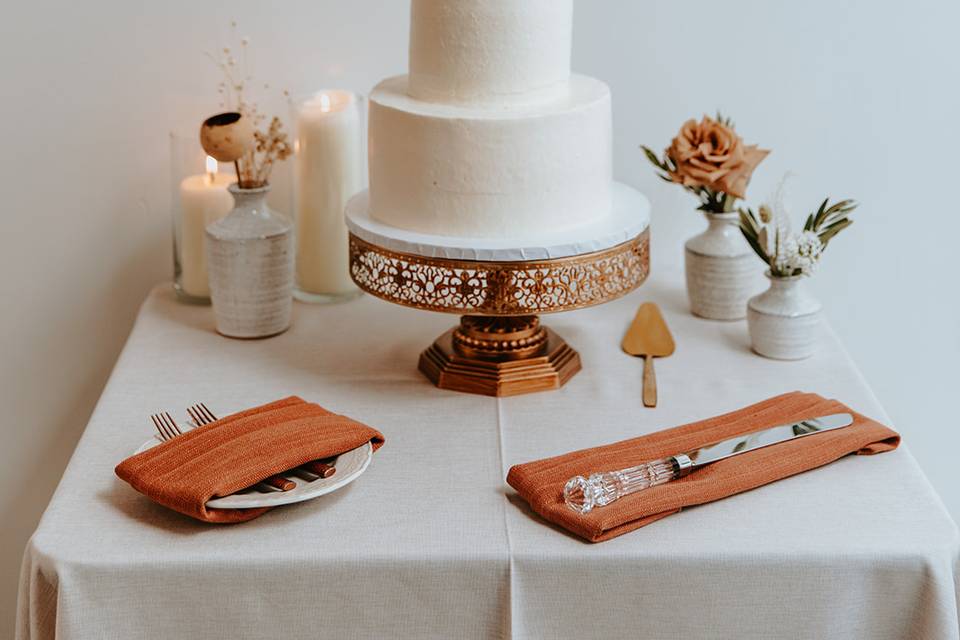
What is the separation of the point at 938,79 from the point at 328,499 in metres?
1.01

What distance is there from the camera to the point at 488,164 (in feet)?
3.41

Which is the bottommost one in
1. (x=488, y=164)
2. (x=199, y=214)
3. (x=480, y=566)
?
(x=480, y=566)

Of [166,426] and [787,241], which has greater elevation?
[787,241]

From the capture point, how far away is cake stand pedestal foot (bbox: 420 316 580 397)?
3.70ft

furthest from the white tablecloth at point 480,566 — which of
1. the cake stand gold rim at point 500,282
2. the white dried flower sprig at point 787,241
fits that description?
the white dried flower sprig at point 787,241

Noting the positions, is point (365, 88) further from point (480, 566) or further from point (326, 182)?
point (480, 566)

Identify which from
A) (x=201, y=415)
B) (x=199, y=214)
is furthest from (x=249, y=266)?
(x=201, y=415)

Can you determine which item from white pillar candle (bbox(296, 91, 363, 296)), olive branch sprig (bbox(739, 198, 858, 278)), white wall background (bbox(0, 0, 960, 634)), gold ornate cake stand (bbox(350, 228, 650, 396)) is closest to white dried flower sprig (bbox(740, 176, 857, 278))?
olive branch sprig (bbox(739, 198, 858, 278))

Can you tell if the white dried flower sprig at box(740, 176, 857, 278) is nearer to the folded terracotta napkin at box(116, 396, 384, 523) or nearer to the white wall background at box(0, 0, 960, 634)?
the white wall background at box(0, 0, 960, 634)

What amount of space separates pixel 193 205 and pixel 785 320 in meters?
0.70

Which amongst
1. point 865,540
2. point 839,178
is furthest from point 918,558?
point 839,178

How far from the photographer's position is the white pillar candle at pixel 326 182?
4.29ft

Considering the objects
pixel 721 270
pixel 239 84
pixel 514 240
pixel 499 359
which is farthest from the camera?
pixel 239 84

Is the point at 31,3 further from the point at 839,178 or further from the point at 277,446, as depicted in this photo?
the point at 839,178
